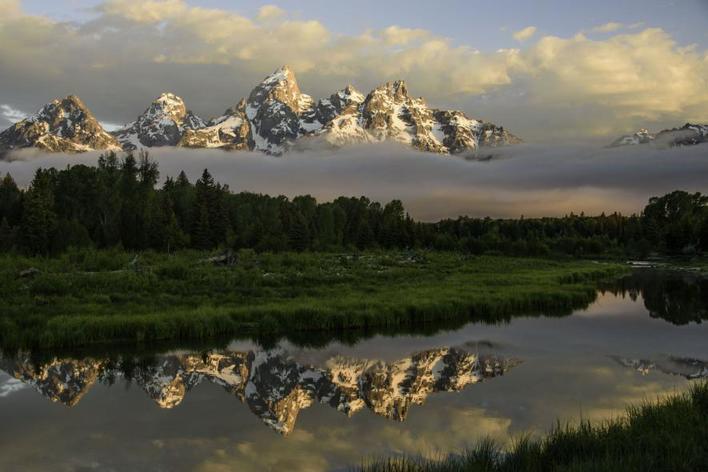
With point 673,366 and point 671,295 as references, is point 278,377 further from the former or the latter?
point 671,295

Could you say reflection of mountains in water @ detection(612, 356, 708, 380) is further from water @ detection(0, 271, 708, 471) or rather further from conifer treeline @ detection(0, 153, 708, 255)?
conifer treeline @ detection(0, 153, 708, 255)

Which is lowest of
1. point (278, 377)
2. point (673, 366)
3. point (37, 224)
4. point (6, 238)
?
point (278, 377)

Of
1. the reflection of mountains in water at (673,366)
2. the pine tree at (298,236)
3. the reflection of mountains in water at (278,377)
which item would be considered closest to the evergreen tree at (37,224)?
the pine tree at (298,236)

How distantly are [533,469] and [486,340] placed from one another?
21.2m

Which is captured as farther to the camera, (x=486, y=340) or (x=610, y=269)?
(x=610, y=269)

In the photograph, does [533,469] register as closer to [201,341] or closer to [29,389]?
[29,389]

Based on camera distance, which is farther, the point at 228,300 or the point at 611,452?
the point at 228,300

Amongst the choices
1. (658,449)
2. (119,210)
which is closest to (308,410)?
(658,449)

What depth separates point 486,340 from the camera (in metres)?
31.7

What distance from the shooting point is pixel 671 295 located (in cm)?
5809

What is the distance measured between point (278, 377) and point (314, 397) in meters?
3.22

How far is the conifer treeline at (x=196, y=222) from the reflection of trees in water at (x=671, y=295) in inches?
2153

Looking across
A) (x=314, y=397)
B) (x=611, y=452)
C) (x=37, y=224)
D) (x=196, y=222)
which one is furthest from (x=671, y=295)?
(x=37, y=224)

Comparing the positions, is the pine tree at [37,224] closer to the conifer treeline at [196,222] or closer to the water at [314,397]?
the conifer treeline at [196,222]
